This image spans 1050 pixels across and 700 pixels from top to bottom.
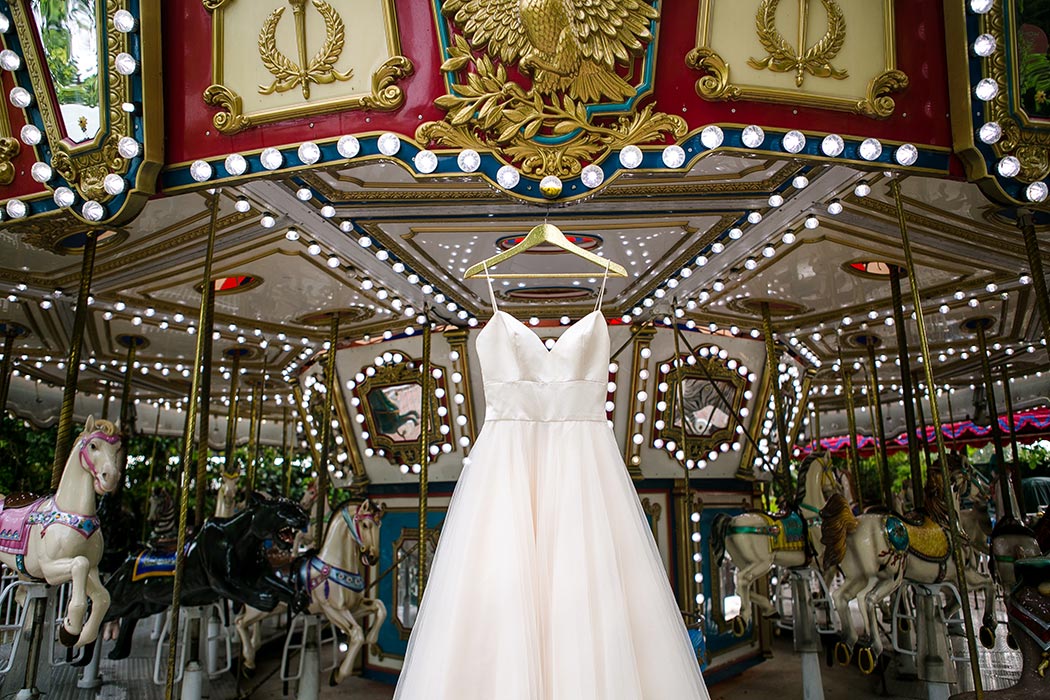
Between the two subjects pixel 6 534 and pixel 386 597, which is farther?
pixel 386 597

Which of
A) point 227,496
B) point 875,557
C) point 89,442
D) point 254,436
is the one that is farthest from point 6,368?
point 875,557

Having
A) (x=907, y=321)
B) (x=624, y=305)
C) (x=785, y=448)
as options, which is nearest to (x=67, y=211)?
(x=624, y=305)

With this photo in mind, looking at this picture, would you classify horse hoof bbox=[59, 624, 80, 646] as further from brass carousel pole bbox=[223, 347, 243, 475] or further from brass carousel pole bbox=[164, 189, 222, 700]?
brass carousel pole bbox=[223, 347, 243, 475]

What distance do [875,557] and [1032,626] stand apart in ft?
5.15

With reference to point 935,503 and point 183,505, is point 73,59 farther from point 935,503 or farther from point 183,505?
point 935,503

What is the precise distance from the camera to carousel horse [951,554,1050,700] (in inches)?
145

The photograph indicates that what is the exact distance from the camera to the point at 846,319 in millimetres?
6930

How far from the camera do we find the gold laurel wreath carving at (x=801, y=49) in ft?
10.2

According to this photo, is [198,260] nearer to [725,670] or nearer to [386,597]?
[386,597]

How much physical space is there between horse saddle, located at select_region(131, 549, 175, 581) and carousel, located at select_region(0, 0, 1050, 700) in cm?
2

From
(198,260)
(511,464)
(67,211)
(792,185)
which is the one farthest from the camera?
(198,260)

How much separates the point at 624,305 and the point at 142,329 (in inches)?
169

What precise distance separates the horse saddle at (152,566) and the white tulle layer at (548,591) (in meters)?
3.44

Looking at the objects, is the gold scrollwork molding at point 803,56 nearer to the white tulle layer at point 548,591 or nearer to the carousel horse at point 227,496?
the white tulle layer at point 548,591
